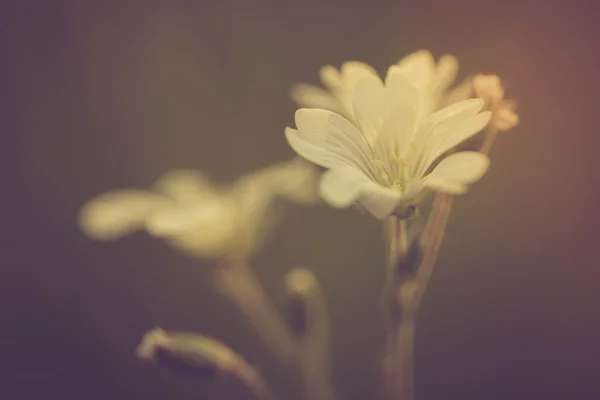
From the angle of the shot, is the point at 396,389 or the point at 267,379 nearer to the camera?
the point at 396,389

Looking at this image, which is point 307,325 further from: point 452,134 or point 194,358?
point 452,134

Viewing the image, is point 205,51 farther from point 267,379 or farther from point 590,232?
point 590,232

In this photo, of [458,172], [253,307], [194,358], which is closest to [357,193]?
[458,172]

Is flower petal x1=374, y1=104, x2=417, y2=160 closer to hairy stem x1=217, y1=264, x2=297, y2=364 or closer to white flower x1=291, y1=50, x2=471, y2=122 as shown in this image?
white flower x1=291, y1=50, x2=471, y2=122

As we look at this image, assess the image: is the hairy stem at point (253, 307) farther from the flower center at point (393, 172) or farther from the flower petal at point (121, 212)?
the flower center at point (393, 172)

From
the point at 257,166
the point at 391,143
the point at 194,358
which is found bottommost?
the point at 194,358

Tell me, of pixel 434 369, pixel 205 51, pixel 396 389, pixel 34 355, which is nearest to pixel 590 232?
pixel 434 369
